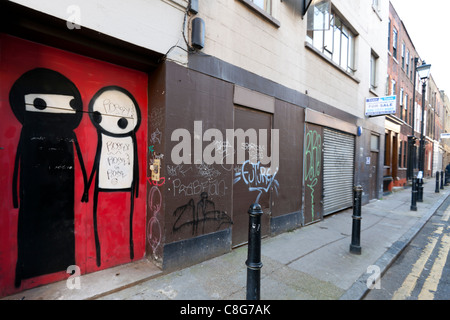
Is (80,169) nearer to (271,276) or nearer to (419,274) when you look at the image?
(271,276)

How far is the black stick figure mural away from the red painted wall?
0.19 feet

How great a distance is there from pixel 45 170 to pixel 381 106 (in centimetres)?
1118

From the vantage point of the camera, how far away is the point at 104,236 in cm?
382

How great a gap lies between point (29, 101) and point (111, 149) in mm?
1172

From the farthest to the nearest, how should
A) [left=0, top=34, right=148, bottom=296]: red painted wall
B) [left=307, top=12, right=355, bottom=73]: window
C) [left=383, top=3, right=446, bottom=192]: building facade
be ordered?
[left=383, top=3, right=446, bottom=192]: building facade < [left=307, top=12, right=355, bottom=73]: window < [left=0, top=34, right=148, bottom=296]: red painted wall

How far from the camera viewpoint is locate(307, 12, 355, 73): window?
765 centimetres

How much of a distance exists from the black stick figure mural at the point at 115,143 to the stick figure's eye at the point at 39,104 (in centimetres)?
56

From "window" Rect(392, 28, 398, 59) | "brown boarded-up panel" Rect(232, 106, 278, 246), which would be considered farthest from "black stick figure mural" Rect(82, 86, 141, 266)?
"window" Rect(392, 28, 398, 59)

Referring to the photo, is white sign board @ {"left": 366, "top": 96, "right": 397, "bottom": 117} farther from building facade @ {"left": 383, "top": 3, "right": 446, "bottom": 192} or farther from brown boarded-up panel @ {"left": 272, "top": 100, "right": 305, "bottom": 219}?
brown boarded-up panel @ {"left": 272, "top": 100, "right": 305, "bottom": 219}

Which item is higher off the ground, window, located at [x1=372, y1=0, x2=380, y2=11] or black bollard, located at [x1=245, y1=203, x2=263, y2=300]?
window, located at [x1=372, y1=0, x2=380, y2=11]

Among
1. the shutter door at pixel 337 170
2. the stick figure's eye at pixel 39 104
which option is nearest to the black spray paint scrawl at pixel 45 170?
the stick figure's eye at pixel 39 104

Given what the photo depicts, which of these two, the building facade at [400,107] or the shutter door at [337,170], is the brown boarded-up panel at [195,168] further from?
the building facade at [400,107]

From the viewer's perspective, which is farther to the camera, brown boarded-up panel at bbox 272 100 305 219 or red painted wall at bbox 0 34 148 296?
brown boarded-up panel at bbox 272 100 305 219

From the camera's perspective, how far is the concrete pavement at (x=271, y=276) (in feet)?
10.7
